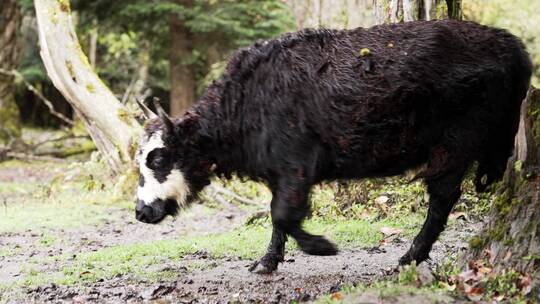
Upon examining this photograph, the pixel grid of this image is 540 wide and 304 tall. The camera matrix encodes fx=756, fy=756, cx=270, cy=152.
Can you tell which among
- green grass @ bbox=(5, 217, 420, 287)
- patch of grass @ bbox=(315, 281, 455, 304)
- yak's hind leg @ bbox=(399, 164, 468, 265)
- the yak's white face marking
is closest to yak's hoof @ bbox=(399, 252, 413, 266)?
yak's hind leg @ bbox=(399, 164, 468, 265)

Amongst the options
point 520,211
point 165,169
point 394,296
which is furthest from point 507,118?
point 165,169

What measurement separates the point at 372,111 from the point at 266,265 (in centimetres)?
172

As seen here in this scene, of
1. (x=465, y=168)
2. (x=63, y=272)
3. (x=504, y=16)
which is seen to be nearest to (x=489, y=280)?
(x=465, y=168)

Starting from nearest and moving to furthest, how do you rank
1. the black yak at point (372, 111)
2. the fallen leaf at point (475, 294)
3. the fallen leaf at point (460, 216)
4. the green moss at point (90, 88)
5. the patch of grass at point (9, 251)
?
the fallen leaf at point (475, 294) < the black yak at point (372, 111) < the fallen leaf at point (460, 216) < the patch of grass at point (9, 251) < the green moss at point (90, 88)

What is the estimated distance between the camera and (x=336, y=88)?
5.82 meters

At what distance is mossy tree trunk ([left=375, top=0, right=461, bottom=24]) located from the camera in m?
8.65

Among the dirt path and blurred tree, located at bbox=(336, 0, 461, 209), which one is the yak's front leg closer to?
the dirt path

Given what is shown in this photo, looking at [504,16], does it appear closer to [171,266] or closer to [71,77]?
[71,77]

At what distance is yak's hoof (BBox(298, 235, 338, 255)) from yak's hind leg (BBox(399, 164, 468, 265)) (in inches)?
25.3

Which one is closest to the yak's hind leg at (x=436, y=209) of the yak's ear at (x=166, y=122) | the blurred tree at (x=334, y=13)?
the yak's ear at (x=166, y=122)

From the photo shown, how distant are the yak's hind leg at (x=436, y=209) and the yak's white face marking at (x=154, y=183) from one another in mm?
1986

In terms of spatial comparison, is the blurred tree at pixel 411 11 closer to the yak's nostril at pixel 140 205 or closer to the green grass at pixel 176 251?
the green grass at pixel 176 251

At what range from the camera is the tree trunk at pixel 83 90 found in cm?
1223

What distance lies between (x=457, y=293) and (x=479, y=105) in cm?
173
